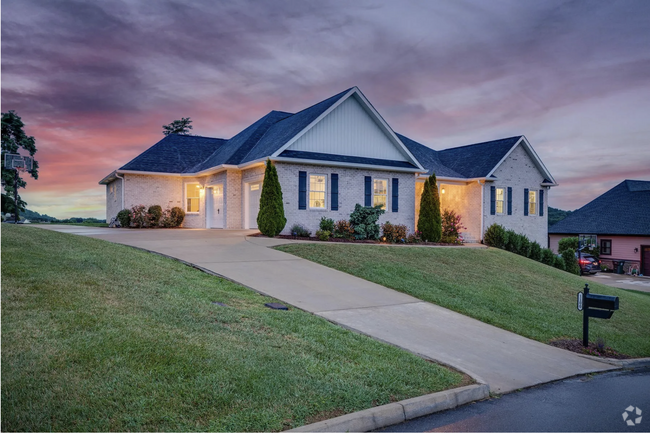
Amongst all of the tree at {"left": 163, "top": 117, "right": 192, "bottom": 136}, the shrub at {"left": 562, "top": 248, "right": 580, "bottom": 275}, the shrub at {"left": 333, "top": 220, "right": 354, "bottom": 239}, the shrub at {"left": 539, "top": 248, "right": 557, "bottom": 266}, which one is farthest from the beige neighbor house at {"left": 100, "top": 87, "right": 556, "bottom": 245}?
the tree at {"left": 163, "top": 117, "right": 192, "bottom": 136}

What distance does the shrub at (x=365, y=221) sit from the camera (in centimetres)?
2059

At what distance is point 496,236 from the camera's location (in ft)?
A: 83.0

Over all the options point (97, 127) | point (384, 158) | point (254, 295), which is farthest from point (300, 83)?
point (254, 295)

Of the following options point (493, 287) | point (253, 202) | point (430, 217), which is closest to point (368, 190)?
point (430, 217)

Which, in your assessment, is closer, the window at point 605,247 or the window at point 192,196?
the window at point 192,196

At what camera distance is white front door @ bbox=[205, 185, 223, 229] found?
24422mm

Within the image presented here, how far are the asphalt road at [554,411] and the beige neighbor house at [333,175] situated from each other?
15.1m

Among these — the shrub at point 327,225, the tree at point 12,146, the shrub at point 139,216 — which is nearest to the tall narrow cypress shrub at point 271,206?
the shrub at point 327,225

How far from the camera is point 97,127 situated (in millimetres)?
20484

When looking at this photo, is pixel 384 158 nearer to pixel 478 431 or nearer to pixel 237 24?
pixel 237 24

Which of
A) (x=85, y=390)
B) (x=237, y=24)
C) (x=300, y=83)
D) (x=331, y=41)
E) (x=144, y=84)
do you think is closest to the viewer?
(x=85, y=390)

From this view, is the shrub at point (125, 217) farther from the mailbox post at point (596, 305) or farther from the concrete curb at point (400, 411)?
the concrete curb at point (400, 411)

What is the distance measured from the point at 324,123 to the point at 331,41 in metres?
4.35

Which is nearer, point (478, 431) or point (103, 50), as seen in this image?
point (478, 431)
